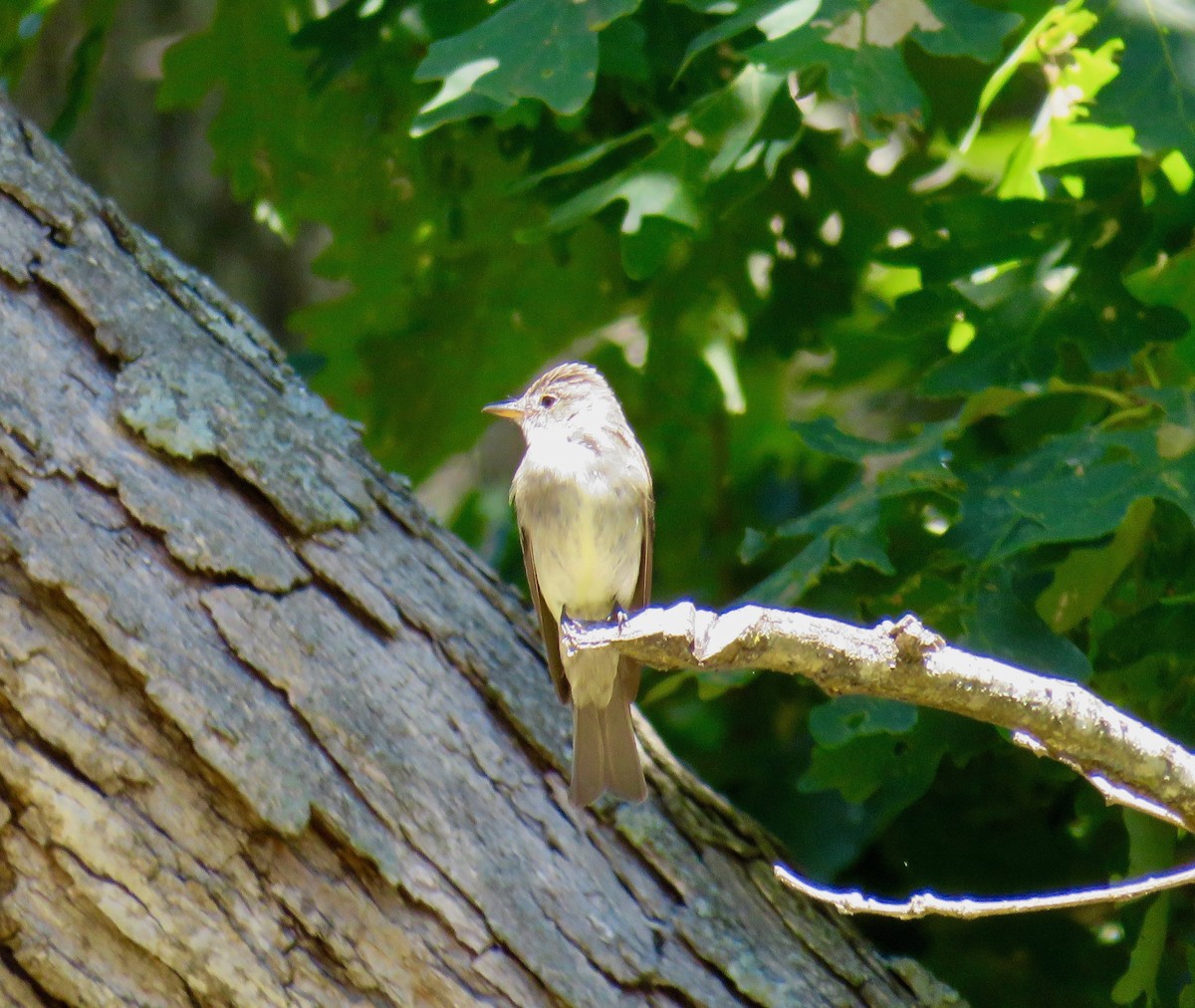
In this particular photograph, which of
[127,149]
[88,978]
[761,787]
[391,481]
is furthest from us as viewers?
[127,149]

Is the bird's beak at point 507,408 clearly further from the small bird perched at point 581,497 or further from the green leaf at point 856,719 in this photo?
the green leaf at point 856,719

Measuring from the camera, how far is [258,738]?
2811mm

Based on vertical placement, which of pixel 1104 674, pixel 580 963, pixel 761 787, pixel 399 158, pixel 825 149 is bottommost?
pixel 761 787

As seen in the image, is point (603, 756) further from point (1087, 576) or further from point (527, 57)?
point (527, 57)

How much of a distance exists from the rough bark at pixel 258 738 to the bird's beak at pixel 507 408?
917mm

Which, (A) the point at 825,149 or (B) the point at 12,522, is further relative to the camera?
(A) the point at 825,149

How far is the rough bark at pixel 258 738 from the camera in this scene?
106 inches

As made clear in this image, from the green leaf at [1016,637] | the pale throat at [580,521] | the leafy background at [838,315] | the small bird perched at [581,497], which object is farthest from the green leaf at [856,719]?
the pale throat at [580,521]

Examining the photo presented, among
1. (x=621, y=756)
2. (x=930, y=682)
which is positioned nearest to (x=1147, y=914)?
(x=930, y=682)

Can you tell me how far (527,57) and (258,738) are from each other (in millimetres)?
1529

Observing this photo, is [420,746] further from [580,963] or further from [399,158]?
[399,158]

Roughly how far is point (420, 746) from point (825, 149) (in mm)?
2279

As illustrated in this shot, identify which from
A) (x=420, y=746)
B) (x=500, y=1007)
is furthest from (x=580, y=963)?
(x=420, y=746)

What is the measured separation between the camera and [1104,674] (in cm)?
326
